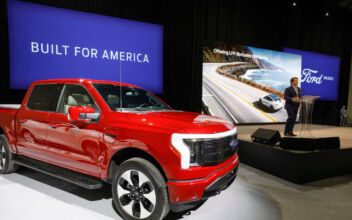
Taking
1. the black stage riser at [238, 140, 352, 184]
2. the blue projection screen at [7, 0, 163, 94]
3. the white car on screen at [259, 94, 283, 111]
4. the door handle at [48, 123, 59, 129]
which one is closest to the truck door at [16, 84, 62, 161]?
the door handle at [48, 123, 59, 129]

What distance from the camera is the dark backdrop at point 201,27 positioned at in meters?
7.17

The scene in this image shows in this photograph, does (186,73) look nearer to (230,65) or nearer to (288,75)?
(230,65)

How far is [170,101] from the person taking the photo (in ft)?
27.2

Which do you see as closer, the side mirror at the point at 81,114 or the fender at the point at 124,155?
the fender at the point at 124,155

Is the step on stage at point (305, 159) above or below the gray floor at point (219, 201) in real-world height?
above

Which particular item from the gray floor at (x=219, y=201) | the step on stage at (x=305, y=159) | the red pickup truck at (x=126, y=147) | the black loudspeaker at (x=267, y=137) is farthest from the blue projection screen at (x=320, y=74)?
the red pickup truck at (x=126, y=147)

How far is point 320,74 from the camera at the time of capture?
37.5 feet

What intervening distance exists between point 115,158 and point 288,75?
9.96 meters

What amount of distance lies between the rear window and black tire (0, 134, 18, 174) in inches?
34.1

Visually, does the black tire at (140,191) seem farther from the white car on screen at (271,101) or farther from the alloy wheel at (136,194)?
the white car on screen at (271,101)

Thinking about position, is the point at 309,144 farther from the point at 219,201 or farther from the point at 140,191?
the point at 140,191

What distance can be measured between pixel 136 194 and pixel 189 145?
2.33ft

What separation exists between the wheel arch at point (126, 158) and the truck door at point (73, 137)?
0.18m

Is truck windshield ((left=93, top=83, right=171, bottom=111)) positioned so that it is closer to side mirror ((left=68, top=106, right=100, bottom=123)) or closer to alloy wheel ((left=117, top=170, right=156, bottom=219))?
side mirror ((left=68, top=106, right=100, bottom=123))
